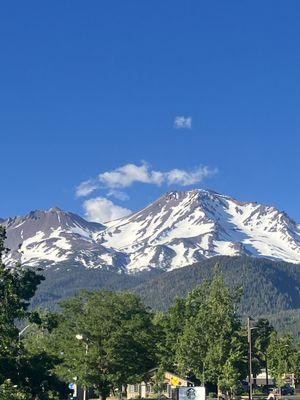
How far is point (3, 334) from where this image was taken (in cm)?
3644

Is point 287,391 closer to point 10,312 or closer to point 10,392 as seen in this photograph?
point 10,392

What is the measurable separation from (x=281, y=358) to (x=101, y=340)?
48364 millimetres

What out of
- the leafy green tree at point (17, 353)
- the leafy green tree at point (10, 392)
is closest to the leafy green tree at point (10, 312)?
the leafy green tree at point (17, 353)

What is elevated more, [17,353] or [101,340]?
[101,340]

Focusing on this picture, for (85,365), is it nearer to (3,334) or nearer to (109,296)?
(109,296)

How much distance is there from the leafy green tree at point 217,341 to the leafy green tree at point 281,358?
35.6 meters

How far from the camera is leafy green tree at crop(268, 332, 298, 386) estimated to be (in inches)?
4461

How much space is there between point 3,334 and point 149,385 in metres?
73.2

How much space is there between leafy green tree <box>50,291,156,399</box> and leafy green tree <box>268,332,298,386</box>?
121 feet

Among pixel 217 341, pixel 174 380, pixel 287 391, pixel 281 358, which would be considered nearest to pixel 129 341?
pixel 217 341

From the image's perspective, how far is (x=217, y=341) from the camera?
74688mm

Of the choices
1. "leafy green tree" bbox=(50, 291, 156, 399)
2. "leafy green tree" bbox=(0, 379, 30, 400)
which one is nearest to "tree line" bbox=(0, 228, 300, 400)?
"leafy green tree" bbox=(50, 291, 156, 399)

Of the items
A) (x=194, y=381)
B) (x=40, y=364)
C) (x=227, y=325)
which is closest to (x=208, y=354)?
(x=227, y=325)

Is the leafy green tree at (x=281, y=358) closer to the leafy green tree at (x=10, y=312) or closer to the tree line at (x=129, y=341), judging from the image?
the tree line at (x=129, y=341)
